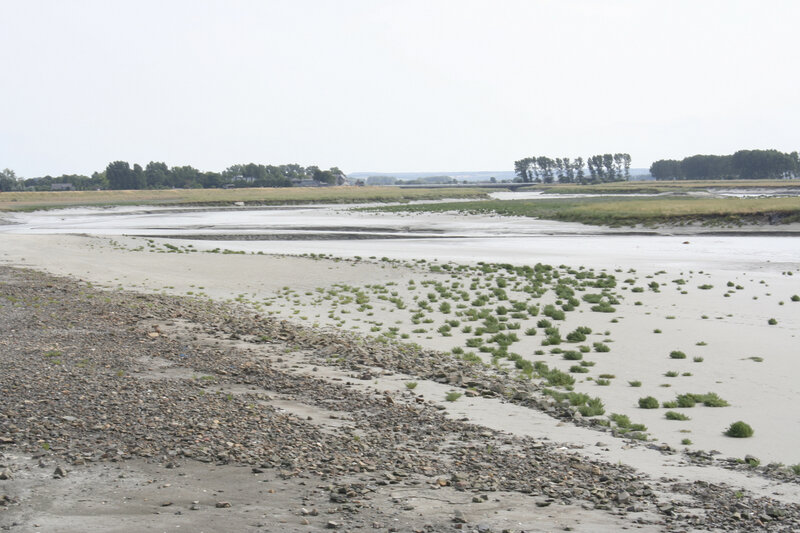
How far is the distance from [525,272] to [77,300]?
675 inches

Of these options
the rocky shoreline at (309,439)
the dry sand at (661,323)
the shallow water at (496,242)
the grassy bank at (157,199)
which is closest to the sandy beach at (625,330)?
the dry sand at (661,323)

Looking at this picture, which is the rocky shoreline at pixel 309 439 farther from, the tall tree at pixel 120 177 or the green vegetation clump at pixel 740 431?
the tall tree at pixel 120 177

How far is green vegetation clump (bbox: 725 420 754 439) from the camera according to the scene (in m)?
10.5

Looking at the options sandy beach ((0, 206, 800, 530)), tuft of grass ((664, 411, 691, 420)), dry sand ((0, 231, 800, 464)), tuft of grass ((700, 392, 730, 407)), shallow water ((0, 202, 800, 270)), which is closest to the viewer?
sandy beach ((0, 206, 800, 530))

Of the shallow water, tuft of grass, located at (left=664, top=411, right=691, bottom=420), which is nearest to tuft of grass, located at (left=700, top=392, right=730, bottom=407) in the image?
tuft of grass, located at (left=664, top=411, right=691, bottom=420)

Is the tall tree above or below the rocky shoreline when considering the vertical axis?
above

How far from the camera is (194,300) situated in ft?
75.0

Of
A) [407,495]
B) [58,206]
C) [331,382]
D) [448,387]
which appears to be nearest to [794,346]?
[448,387]

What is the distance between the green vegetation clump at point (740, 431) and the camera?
34.4 feet

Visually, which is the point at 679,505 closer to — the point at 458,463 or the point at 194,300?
the point at 458,463

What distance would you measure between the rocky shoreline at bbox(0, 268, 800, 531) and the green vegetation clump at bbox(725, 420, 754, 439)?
2155 millimetres

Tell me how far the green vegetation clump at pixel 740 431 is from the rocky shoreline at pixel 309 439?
2.15m

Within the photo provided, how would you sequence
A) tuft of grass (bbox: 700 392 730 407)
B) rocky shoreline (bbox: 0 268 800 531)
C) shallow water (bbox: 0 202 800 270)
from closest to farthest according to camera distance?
rocky shoreline (bbox: 0 268 800 531) → tuft of grass (bbox: 700 392 730 407) → shallow water (bbox: 0 202 800 270)

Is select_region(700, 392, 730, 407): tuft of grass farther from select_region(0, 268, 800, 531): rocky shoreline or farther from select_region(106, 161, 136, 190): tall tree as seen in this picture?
select_region(106, 161, 136, 190): tall tree
